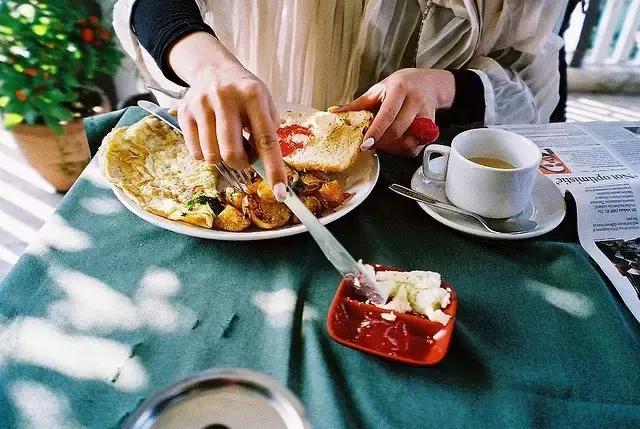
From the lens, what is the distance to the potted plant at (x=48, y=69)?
1.48 metres

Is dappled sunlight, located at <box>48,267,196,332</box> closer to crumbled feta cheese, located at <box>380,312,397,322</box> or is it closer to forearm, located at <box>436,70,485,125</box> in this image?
crumbled feta cheese, located at <box>380,312,397,322</box>

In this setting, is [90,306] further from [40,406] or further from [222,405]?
[222,405]

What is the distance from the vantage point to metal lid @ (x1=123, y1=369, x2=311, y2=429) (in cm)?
37

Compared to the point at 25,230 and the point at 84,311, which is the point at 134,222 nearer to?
the point at 84,311

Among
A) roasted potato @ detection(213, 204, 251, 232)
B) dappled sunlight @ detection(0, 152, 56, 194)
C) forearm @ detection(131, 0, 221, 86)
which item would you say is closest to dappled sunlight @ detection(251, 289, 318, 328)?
roasted potato @ detection(213, 204, 251, 232)

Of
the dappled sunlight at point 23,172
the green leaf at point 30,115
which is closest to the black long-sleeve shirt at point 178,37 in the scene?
the green leaf at point 30,115

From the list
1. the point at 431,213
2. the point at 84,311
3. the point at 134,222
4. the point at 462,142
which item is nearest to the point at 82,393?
the point at 84,311

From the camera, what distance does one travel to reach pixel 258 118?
667mm

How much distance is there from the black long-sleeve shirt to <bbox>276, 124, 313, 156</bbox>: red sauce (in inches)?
7.9

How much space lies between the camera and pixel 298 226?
2.25 ft

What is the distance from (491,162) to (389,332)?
1.12 ft

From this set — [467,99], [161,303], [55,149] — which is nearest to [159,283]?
[161,303]

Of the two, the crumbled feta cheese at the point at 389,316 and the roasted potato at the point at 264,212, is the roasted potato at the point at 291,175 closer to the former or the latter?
the roasted potato at the point at 264,212

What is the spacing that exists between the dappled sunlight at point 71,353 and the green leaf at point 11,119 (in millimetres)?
1194
